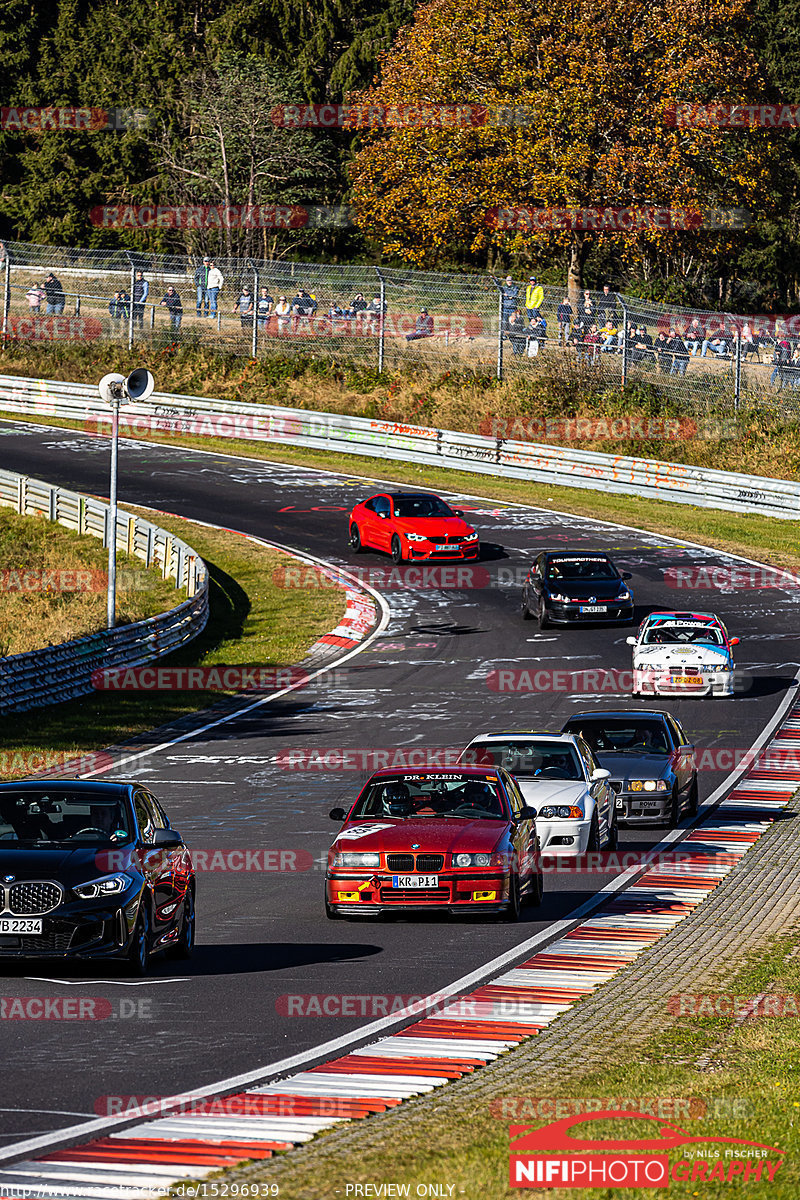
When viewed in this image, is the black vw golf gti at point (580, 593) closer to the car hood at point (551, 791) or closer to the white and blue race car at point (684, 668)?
the white and blue race car at point (684, 668)

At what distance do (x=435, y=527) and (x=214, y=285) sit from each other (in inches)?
756

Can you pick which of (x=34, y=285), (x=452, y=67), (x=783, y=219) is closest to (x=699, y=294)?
(x=783, y=219)

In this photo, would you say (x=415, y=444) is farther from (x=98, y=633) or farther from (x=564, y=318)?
(x=98, y=633)

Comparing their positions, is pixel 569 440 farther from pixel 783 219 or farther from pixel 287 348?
pixel 783 219

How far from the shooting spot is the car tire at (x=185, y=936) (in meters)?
12.7

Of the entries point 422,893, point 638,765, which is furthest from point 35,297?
point 422,893

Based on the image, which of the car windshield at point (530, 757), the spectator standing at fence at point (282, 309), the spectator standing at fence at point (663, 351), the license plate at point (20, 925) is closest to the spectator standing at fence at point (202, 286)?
the spectator standing at fence at point (282, 309)

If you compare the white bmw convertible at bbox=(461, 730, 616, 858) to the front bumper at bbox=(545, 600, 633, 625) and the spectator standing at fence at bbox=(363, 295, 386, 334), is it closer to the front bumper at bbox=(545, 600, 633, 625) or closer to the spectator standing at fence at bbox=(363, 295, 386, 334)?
the front bumper at bbox=(545, 600, 633, 625)

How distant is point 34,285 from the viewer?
59.8 meters

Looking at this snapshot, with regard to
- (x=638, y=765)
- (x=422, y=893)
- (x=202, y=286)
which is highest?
(x=202, y=286)

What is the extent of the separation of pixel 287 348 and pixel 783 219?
25.0 m

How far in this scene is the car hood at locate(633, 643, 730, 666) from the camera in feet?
95.5

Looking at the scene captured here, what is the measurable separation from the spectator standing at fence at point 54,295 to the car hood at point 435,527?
78.1ft

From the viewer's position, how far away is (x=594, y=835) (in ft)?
59.8
